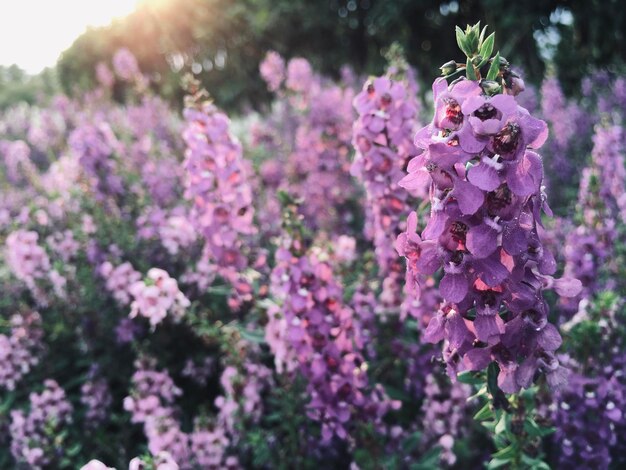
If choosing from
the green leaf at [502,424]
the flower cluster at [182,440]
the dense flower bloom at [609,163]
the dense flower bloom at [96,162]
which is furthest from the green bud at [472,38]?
the dense flower bloom at [96,162]

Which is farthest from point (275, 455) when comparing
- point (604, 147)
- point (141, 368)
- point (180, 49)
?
point (180, 49)

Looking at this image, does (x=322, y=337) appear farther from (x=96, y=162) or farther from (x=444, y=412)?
(x=96, y=162)

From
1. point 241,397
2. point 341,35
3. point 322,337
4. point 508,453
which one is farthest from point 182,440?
point 341,35

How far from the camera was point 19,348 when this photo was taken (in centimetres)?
443

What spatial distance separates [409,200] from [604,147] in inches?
75.3

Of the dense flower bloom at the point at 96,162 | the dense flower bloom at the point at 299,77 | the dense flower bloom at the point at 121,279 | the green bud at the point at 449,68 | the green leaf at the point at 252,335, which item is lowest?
the green leaf at the point at 252,335

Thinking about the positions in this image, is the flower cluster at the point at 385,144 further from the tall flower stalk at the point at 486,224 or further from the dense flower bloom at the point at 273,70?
the dense flower bloom at the point at 273,70

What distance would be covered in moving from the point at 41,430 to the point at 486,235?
3606 mm

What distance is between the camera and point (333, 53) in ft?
64.4

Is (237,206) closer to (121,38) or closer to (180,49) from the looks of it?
(180,49)

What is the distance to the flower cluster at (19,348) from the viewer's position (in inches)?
171

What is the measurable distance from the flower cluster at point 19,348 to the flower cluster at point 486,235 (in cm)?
373

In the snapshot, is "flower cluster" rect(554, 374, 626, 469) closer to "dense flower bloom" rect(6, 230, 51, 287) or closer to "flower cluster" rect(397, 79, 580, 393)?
"flower cluster" rect(397, 79, 580, 393)

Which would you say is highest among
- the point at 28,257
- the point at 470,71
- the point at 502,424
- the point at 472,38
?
the point at 472,38
